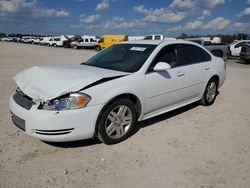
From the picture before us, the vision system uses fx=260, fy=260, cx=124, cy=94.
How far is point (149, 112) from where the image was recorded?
4.50 meters

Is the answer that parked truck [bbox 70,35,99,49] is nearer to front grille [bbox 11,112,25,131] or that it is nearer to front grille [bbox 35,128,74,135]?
front grille [bbox 11,112,25,131]

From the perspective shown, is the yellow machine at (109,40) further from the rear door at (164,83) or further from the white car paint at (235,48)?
the rear door at (164,83)

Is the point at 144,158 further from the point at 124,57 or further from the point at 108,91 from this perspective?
the point at 124,57

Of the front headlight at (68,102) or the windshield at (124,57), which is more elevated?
the windshield at (124,57)

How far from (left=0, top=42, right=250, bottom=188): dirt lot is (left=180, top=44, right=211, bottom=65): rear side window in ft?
4.08

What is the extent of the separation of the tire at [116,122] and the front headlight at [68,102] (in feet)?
1.26

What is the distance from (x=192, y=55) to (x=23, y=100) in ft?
11.4

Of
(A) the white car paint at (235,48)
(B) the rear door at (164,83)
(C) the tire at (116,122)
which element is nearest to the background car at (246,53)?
(A) the white car paint at (235,48)

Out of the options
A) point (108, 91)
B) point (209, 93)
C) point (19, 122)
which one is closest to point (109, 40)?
point (209, 93)

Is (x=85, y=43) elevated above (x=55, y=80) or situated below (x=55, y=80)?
above

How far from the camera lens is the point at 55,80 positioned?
376 centimetres

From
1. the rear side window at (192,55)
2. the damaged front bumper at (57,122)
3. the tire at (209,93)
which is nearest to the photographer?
the damaged front bumper at (57,122)

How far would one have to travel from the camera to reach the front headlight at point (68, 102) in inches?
136

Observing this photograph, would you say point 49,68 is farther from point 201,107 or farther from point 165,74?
point 201,107
